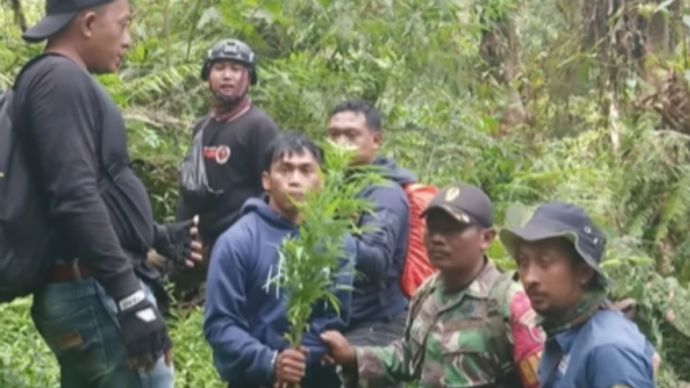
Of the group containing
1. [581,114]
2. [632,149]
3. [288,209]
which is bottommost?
[581,114]

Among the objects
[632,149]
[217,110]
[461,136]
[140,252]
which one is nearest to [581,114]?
[461,136]

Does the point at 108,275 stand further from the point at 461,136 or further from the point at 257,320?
the point at 461,136

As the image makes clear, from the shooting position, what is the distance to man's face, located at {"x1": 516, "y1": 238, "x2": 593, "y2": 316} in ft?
13.5

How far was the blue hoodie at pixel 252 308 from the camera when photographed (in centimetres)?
535

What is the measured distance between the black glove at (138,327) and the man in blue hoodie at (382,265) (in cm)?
149

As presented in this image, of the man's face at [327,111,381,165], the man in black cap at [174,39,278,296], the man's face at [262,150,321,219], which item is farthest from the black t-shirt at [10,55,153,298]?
the man in black cap at [174,39,278,296]

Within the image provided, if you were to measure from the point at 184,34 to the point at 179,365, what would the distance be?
392 centimetres

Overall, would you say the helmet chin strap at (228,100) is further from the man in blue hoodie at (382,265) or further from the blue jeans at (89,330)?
the blue jeans at (89,330)

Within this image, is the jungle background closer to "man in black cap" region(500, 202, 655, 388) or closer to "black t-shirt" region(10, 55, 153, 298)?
"black t-shirt" region(10, 55, 153, 298)

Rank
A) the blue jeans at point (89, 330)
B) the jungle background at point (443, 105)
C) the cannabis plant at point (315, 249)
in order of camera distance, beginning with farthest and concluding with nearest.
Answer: the jungle background at point (443, 105)
the cannabis plant at point (315, 249)
the blue jeans at point (89, 330)

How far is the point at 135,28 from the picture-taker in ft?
36.8

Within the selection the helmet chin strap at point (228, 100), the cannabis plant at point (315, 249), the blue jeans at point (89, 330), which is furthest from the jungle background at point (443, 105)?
the blue jeans at point (89, 330)

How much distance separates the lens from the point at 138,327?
4.31 metres

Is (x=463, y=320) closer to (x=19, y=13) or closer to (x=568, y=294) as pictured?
(x=568, y=294)
